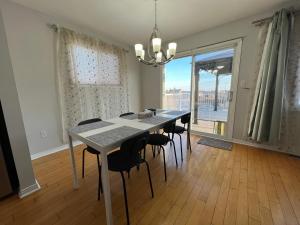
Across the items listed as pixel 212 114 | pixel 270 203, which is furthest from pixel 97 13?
pixel 270 203

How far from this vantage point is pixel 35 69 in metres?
2.29

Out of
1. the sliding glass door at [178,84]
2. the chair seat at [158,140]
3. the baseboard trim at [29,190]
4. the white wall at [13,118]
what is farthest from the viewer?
the sliding glass door at [178,84]

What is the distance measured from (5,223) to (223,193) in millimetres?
2190

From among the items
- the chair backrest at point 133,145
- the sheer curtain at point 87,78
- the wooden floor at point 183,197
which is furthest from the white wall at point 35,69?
the chair backrest at point 133,145

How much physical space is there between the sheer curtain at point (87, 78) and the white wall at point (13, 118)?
115cm

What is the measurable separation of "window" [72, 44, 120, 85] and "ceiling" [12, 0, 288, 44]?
0.49 meters

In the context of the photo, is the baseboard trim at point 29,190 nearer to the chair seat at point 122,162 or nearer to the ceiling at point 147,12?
the chair seat at point 122,162

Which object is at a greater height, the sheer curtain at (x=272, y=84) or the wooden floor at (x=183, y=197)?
the sheer curtain at (x=272, y=84)

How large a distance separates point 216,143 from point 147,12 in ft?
9.29

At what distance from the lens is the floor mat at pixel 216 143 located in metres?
2.79

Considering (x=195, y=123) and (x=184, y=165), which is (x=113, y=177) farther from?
(x=195, y=123)

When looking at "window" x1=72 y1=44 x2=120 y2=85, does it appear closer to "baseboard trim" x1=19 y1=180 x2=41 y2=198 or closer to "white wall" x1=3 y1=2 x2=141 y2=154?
"white wall" x1=3 y1=2 x2=141 y2=154

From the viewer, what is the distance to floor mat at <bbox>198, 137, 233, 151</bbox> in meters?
2.79

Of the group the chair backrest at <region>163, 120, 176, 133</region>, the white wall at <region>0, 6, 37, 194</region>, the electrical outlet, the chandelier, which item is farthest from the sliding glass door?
the white wall at <region>0, 6, 37, 194</region>
